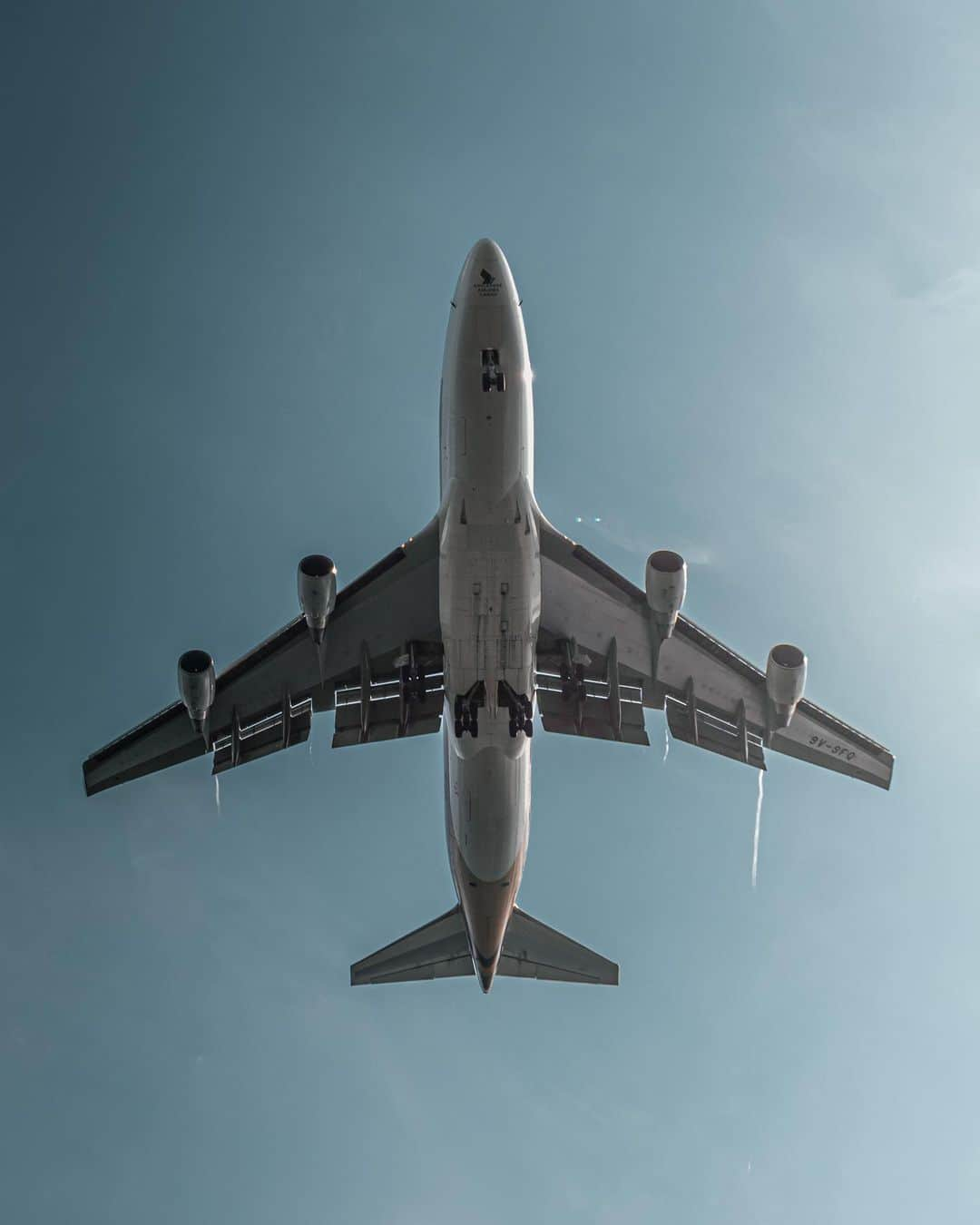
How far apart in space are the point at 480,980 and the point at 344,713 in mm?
7434

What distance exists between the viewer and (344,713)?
1074 inches

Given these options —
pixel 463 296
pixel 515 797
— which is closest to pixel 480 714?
pixel 515 797

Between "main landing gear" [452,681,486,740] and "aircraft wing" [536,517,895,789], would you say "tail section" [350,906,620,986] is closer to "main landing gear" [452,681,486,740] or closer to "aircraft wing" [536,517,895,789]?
"aircraft wing" [536,517,895,789]

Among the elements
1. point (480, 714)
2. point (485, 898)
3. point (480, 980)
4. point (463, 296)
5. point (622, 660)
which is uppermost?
point (463, 296)

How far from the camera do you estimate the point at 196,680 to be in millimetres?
23125

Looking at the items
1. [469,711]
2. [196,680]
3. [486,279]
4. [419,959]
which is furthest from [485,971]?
[486,279]

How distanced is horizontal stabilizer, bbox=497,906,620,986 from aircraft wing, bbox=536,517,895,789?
18.9 ft

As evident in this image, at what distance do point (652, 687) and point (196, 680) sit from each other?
1112 cm

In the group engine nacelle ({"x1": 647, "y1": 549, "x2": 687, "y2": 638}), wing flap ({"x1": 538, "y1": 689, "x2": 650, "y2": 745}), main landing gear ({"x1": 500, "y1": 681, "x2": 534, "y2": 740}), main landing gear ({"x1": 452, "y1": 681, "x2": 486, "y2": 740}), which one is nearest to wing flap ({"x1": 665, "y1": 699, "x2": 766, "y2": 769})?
wing flap ({"x1": 538, "y1": 689, "x2": 650, "y2": 745})

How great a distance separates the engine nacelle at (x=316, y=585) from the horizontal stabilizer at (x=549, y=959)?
1063cm

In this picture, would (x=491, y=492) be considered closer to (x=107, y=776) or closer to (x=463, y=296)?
(x=463, y=296)

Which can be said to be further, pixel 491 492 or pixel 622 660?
pixel 622 660

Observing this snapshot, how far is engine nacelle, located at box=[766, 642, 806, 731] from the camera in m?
23.7

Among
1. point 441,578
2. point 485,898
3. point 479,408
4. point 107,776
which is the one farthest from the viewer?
point 107,776
